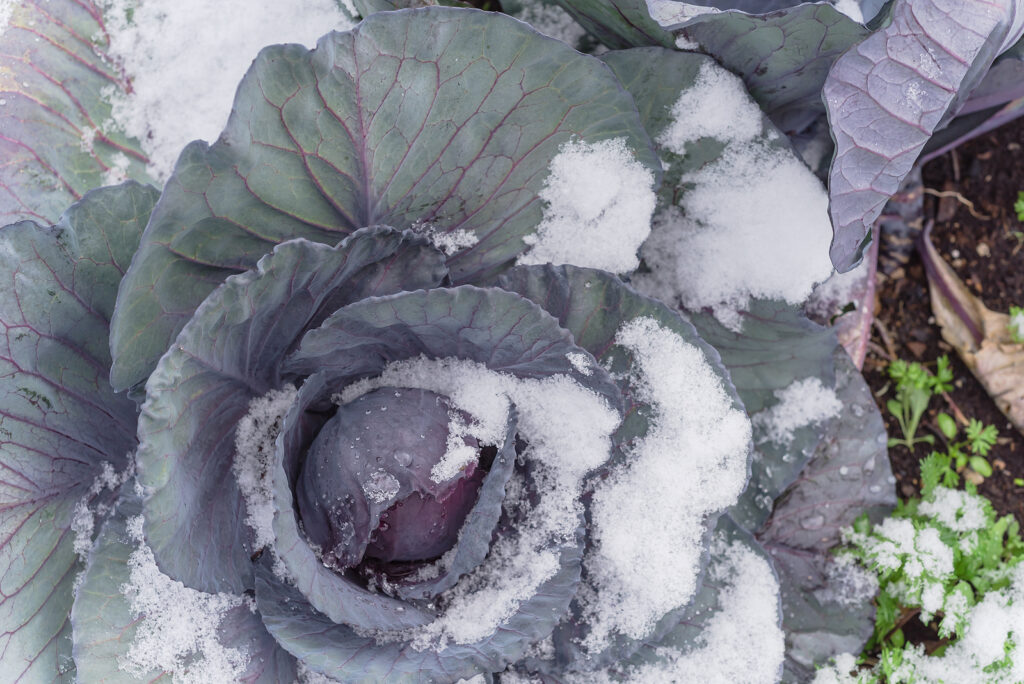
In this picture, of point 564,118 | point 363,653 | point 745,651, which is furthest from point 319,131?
point 745,651

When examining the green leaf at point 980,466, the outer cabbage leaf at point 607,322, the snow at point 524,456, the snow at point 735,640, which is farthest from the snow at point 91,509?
the green leaf at point 980,466

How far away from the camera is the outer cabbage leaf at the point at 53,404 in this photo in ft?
3.63

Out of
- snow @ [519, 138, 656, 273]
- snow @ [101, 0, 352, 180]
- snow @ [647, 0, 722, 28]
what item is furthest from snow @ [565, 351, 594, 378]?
snow @ [101, 0, 352, 180]

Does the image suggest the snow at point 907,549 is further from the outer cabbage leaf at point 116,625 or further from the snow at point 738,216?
the outer cabbage leaf at point 116,625

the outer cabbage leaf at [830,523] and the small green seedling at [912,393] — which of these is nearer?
the outer cabbage leaf at [830,523]

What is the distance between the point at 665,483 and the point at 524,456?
207 mm

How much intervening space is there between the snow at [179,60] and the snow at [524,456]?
Answer: 1.75ft

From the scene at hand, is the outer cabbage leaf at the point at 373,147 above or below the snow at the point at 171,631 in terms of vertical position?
above

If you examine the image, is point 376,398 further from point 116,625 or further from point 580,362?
point 116,625

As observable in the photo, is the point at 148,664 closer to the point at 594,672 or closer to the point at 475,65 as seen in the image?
the point at 594,672

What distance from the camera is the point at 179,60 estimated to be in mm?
1398

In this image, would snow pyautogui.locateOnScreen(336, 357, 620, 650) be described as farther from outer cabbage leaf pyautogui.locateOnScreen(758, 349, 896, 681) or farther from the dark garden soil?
the dark garden soil

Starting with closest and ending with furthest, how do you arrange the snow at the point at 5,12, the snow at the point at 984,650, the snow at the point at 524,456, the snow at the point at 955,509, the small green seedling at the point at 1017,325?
the snow at the point at 524,456 < the snow at the point at 5,12 < the snow at the point at 984,650 < the snow at the point at 955,509 < the small green seedling at the point at 1017,325

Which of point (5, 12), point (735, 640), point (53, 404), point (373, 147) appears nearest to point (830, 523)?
point (735, 640)
